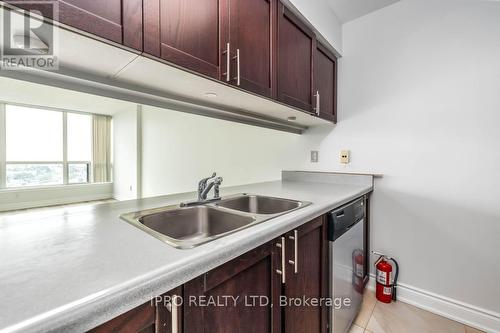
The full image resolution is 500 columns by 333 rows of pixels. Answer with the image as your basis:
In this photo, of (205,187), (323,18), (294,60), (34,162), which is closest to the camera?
(205,187)

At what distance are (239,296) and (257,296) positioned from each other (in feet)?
0.33

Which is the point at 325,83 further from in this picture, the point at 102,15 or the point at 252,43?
the point at 102,15

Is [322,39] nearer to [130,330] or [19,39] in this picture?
[19,39]

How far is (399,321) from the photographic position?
1545 millimetres

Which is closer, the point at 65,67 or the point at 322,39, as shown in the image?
the point at 65,67

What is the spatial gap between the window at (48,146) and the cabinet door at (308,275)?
6623 mm

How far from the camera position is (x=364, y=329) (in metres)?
1.47

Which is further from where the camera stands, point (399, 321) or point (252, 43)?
point (399, 321)

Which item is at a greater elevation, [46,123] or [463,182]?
[46,123]

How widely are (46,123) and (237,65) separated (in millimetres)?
6369

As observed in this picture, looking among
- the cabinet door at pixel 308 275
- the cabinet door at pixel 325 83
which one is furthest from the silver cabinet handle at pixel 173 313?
the cabinet door at pixel 325 83

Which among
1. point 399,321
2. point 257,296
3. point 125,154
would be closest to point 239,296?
point 257,296

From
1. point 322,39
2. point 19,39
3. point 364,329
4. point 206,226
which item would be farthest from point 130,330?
point 322,39

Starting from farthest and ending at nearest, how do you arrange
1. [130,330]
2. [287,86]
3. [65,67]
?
[287,86] < [65,67] < [130,330]
